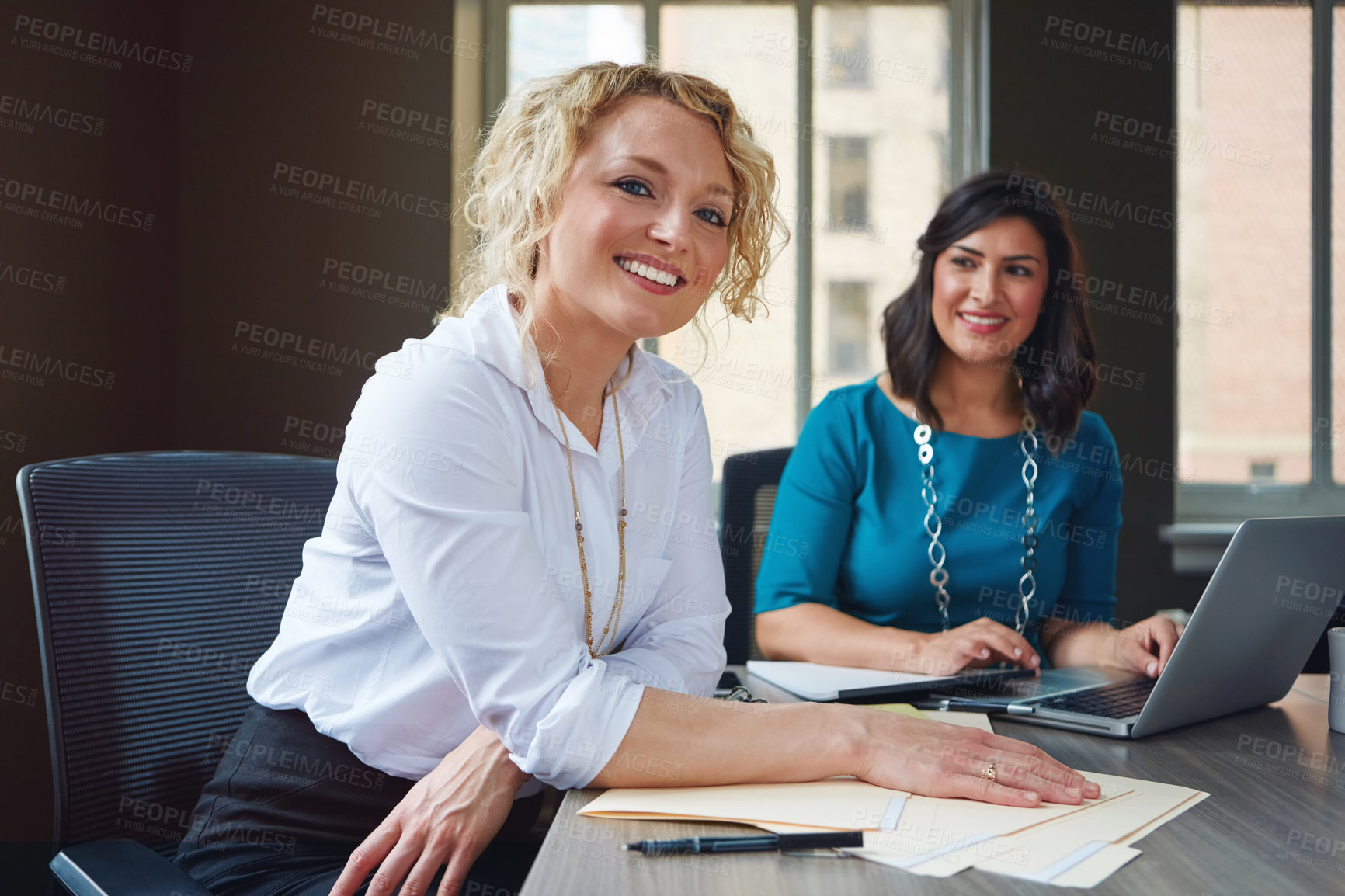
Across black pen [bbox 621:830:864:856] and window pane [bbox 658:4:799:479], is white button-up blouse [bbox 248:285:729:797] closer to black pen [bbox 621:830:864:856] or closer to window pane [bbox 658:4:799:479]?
black pen [bbox 621:830:864:856]

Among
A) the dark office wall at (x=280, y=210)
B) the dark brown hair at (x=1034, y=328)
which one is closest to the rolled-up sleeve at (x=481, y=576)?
the dark brown hair at (x=1034, y=328)

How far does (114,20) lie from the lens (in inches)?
108

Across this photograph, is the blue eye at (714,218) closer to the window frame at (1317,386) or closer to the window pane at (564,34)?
the window pane at (564,34)

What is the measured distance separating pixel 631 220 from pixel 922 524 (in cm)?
88

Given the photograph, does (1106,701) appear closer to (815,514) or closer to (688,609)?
(688,609)

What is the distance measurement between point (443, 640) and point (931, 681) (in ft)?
2.02

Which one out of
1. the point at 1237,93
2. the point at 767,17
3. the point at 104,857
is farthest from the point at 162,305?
the point at 1237,93

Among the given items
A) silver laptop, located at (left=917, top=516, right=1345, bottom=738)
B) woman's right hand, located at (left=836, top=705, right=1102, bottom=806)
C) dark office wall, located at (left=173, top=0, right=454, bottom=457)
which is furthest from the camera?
dark office wall, located at (left=173, top=0, right=454, bottom=457)

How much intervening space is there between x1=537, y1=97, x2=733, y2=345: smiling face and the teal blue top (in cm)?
69

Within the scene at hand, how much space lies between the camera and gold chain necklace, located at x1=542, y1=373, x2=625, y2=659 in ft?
3.82

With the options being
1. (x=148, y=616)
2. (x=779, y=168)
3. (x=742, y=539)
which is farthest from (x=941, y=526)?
(x=779, y=168)

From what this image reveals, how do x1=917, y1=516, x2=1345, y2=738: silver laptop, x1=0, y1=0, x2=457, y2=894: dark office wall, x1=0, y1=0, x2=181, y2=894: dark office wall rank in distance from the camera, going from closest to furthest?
x1=917, y1=516, x2=1345, y2=738: silver laptop → x1=0, y1=0, x2=181, y2=894: dark office wall → x1=0, y1=0, x2=457, y2=894: dark office wall

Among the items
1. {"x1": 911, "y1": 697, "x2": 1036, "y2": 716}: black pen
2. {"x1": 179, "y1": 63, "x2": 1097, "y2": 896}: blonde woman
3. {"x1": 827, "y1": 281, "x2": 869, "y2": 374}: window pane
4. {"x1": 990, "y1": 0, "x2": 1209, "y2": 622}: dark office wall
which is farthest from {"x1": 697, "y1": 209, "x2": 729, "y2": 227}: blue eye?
{"x1": 990, "y1": 0, "x2": 1209, "y2": 622}: dark office wall

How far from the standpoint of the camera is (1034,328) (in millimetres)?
1967
